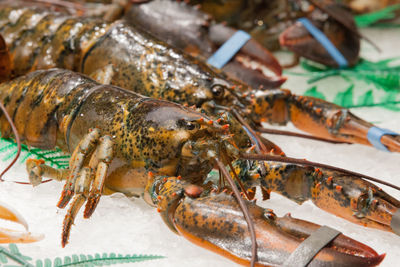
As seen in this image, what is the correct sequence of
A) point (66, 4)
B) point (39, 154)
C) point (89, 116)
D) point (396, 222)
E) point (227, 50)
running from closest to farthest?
1. point (396, 222)
2. point (89, 116)
3. point (39, 154)
4. point (227, 50)
5. point (66, 4)

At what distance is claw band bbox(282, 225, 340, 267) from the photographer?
1165 millimetres

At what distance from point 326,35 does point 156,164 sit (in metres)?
1.74

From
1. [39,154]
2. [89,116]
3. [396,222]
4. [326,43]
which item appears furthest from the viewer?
[326,43]

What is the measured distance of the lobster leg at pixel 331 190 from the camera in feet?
4.62

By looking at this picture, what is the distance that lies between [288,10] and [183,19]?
38.4 inches

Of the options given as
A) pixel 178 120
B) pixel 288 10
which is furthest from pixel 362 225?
pixel 288 10

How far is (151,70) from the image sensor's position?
6.45 feet

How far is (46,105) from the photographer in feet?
5.70

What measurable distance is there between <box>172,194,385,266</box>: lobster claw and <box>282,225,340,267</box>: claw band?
1 centimetres

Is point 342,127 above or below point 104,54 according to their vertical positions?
below

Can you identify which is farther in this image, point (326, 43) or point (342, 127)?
point (326, 43)

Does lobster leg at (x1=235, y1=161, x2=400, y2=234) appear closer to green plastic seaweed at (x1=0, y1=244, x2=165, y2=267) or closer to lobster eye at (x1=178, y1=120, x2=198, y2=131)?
lobster eye at (x1=178, y1=120, x2=198, y2=131)

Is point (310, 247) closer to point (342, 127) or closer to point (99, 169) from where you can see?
point (99, 169)

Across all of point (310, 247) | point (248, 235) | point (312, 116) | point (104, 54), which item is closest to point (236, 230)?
point (248, 235)
